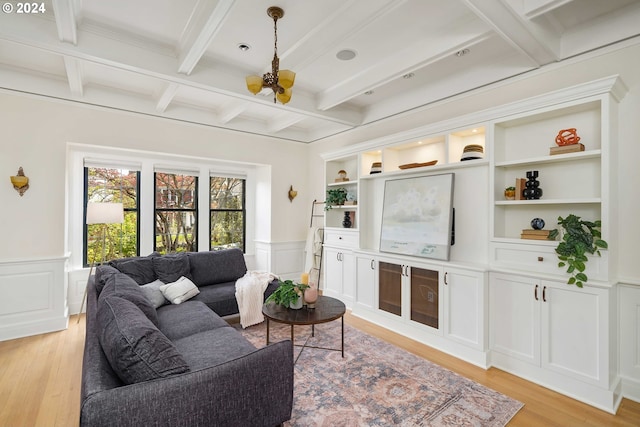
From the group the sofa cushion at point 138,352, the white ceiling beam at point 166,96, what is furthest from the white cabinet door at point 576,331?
the white ceiling beam at point 166,96

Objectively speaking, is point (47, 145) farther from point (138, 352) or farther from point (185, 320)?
point (138, 352)

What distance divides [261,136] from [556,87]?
4.24 meters

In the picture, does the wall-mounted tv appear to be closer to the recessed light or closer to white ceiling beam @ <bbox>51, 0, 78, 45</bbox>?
the recessed light

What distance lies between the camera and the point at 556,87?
289 cm

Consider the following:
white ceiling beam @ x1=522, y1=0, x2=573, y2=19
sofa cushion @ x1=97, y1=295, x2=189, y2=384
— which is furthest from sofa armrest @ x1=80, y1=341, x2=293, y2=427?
white ceiling beam @ x1=522, y1=0, x2=573, y2=19

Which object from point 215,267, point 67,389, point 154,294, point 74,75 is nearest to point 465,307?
point 215,267

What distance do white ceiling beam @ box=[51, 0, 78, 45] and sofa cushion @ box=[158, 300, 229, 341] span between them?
2.53 m

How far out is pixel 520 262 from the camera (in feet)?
9.41

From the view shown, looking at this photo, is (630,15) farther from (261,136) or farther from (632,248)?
(261,136)

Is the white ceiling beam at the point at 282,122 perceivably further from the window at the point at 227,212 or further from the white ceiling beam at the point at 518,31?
the white ceiling beam at the point at 518,31

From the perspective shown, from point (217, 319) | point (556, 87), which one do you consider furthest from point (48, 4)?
point (556, 87)

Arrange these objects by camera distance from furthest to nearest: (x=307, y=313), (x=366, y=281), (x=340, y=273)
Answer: (x=340, y=273), (x=366, y=281), (x=307, y=313)

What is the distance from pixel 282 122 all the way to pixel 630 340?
477cm

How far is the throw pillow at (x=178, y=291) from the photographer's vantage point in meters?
3.48
